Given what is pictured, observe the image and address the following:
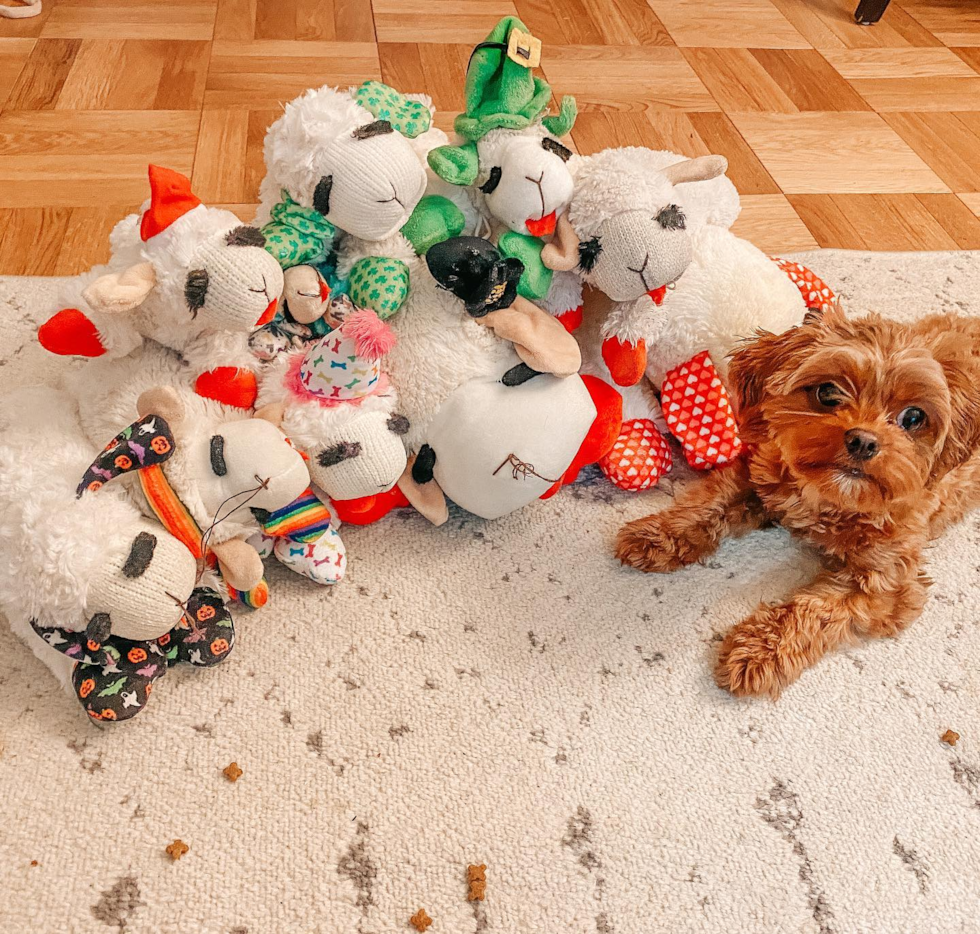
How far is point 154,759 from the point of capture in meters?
1.00

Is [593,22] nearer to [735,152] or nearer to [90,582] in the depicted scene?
[735,152]

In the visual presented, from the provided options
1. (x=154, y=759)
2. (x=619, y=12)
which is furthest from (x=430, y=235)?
(x=619, y=12)

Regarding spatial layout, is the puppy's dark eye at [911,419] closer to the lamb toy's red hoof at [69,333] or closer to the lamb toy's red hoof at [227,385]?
the lamb toy's red hoof at [227,385]

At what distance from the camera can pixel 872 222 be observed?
1.95m

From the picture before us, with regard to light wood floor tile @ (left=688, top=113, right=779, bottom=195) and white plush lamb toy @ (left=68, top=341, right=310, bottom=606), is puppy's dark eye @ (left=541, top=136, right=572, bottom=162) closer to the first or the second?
white plush lamb toy @ (left=68, top=341, right=310, bottom=606)

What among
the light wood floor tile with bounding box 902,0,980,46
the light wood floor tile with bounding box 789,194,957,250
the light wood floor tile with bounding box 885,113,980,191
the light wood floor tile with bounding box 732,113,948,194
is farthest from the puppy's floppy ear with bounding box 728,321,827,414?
the light wood floor tile with bounding box 902,0,980,46

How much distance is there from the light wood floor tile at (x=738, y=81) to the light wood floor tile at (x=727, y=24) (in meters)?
0.07

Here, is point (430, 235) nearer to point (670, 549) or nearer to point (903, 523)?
point (670, 549)

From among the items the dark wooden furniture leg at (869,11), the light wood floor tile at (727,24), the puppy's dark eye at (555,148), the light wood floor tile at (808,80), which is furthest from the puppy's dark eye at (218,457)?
the dark wooden furniture leg at (869,11)

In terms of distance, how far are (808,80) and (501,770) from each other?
216 centimetres

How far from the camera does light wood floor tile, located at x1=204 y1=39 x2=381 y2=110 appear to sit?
2.06 metres

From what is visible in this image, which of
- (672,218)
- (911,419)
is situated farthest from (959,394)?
(672,218)

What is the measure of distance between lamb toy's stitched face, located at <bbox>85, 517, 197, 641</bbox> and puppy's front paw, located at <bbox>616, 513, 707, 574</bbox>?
0.60 metres

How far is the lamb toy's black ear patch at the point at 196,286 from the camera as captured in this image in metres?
0.99
